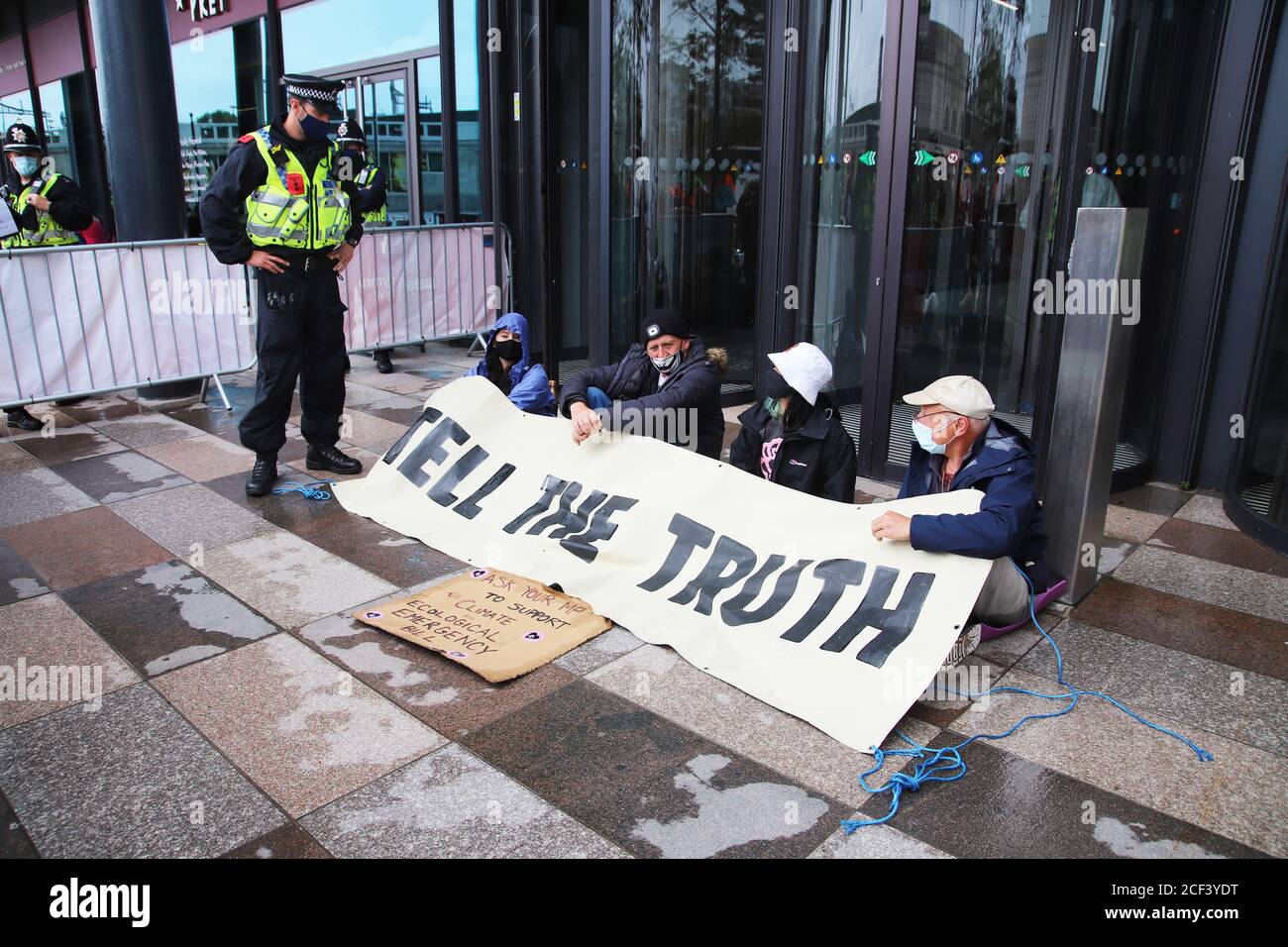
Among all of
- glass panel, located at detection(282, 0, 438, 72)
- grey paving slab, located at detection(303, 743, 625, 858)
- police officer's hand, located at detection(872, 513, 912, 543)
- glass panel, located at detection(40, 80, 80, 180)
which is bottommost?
grey paving slab, located at detection(303, 743, 625, 858)

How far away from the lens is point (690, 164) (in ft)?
24.8

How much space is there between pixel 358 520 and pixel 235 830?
2.81m

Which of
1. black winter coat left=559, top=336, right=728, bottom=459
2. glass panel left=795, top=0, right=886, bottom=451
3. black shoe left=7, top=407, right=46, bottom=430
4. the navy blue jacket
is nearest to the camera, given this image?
the navy blue jacket

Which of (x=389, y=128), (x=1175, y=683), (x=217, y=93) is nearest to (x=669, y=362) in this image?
(x=1175, y=683)

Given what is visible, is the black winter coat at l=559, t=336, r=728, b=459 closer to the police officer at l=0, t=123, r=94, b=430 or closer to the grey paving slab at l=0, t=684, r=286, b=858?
the grey paving slab at l=0, t=684, r=286, b=858

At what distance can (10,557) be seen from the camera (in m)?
4.87

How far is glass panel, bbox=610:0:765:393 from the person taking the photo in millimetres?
7172

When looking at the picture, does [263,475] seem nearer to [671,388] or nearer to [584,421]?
[584,421]

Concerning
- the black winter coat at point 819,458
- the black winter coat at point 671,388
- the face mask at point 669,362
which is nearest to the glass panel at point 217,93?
the black winter coat at point 671,388

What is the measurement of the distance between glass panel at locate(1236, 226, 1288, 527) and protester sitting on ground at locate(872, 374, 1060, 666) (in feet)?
6.52

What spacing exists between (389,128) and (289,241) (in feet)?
19.4

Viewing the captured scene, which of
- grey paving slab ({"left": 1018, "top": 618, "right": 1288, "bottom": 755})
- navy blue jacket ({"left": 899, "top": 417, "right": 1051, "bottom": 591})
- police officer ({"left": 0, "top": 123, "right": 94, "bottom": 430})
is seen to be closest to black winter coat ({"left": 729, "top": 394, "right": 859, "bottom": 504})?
navy blue jacket ({"left": 899, "top": 417, "right": 1051, "bottom": 591})

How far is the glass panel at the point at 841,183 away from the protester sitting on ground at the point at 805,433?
1.87m
